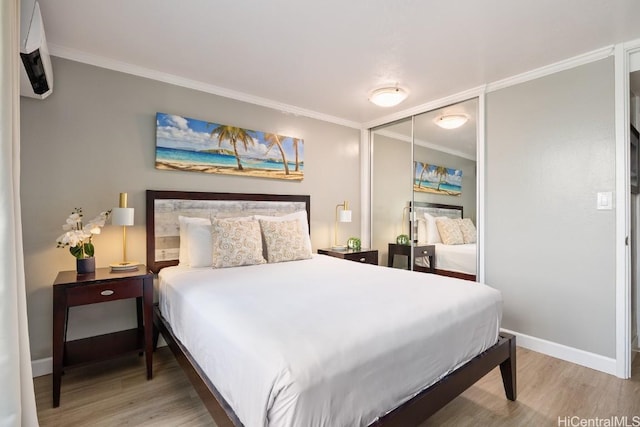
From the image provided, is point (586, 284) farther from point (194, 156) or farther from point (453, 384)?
point (194, 156)

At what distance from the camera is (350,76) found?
113 inches

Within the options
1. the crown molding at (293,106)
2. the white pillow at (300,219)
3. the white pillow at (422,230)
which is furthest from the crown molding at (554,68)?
the white pillow at (300,219)

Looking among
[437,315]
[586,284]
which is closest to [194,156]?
[437,315]

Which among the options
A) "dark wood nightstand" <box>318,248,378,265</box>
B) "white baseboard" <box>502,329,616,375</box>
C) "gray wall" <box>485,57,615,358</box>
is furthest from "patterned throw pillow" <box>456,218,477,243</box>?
"dark wood nightstand" <box>318,248,378,265</box>

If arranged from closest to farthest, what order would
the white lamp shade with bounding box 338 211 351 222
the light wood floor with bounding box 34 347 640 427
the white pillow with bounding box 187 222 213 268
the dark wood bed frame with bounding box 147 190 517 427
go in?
1. the dark wood bed frame with bounding box 147 190 517 427
2. the light wood floor with bounding box 34 347 640 427
3. the white pillow with bounding box 187 222 213 268
4. the white lamp shade with bounding box 338 211 351 222

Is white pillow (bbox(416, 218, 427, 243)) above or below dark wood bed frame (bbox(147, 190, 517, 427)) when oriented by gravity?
above

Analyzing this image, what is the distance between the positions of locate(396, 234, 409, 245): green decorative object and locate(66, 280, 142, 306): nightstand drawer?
290cm

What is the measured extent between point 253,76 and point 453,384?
280 cm

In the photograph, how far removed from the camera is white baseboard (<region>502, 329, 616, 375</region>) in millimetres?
2373

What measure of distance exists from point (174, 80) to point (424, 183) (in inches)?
112

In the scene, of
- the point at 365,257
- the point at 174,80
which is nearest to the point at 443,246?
the point at 365,257

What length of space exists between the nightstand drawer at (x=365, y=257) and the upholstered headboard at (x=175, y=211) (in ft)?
3.77

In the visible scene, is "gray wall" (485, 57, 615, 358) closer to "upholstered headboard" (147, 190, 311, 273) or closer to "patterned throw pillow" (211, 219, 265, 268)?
"patterned throw pillow" (211, 219, 265, 268)

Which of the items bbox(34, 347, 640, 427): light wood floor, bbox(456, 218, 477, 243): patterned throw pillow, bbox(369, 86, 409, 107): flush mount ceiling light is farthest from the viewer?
bbox(456, 218, 477, 243): patterned throw pillow
